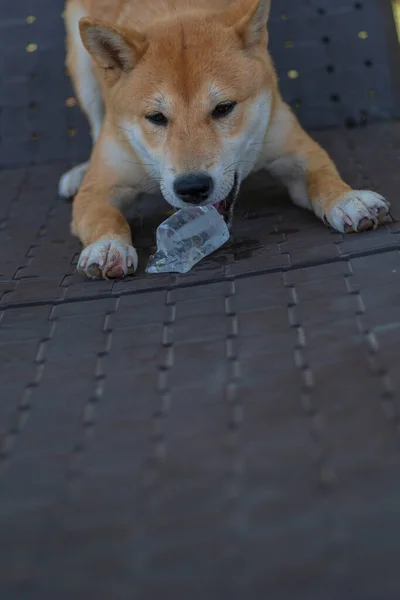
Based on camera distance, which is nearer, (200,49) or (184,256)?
(184,256)

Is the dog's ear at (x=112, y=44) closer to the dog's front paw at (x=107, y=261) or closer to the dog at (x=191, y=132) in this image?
the dog at (x=191, y=132)

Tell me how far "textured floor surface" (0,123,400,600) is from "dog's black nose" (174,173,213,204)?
0.16 metres

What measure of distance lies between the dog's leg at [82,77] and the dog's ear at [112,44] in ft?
2.04

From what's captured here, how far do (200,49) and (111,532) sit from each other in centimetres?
140

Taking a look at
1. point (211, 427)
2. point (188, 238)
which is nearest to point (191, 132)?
point (188, 238)

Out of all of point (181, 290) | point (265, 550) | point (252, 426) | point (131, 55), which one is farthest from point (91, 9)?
point (265, 550)

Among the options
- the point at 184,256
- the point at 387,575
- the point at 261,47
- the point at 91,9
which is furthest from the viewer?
the point at 91,9

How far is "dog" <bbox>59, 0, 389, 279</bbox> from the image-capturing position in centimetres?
190

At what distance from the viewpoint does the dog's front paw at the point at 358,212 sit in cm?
187

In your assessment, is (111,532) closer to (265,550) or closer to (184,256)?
(265,550)

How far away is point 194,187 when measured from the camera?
1863 millimetres

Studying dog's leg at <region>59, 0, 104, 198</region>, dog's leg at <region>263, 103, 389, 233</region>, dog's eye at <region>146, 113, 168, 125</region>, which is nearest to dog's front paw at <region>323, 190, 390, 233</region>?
dog's leg at <region>263, 103, 389, 233</region>

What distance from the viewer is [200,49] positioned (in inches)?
79.4

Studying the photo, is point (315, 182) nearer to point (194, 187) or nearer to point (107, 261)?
point (194, 187)
